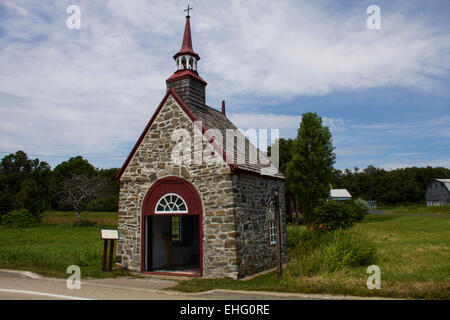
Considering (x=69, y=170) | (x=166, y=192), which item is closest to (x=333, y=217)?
(x=166, y=192)

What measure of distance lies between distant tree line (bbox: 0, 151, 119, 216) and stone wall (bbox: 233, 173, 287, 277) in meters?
27.7

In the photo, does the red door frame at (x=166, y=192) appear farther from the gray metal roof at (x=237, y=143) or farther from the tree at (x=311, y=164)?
the tree at (x=311, y=164)

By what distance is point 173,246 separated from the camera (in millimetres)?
15250

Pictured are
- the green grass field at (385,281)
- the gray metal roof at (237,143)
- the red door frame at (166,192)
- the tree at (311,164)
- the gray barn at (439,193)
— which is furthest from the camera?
the gray barn at (439,193)

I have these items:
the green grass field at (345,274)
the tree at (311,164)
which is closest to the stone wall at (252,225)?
the green grass field at (345,274)

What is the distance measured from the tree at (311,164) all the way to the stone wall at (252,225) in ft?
58.1

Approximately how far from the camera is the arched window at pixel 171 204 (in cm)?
1227

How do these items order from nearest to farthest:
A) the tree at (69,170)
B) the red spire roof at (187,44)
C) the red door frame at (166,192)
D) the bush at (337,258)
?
the bush at (337,258)
the red door frame at (166,192)
the red spire roof at (187,44)
the tree at (69,170)

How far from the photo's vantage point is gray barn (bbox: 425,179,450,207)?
191 ft

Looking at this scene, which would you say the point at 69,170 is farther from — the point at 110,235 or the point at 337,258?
the point at 337,258

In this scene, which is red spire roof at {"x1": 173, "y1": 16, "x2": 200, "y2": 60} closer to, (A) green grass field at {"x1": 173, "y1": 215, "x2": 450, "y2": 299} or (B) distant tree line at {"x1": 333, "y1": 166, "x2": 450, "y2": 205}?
(A) green grass field at {"x1": 173, "y1": 215, "x2": 450, "y2": 299}
